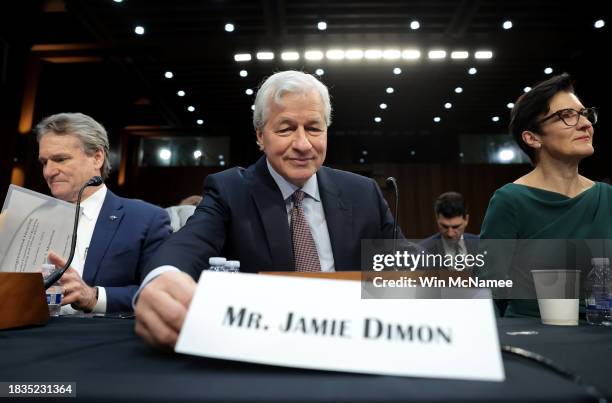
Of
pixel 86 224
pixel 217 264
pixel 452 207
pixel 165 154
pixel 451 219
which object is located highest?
pixel 165 154

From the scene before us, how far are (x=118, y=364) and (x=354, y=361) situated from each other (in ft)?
0.98

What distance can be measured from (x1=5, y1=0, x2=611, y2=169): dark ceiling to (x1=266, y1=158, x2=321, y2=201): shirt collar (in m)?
5.02

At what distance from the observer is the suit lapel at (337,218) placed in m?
1.39

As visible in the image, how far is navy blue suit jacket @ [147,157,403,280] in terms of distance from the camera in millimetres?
1305

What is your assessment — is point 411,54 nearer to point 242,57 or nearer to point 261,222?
point 242,57

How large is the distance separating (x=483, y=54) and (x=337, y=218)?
6.56m

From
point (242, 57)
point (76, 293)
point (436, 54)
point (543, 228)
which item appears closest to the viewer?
point (76, 293)

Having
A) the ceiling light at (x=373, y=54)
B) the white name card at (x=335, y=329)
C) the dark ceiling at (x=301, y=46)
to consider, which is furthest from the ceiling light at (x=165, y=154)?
the white name card at (x=335, y=329)

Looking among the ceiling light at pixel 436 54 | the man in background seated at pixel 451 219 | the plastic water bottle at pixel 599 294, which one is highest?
the ceiling light at pixel 436 54

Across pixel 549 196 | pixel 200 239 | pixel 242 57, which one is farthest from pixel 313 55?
pixel 200 239

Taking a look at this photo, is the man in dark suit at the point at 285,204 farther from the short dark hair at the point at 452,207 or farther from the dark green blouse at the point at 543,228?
the short dark hair at the point at 452,207

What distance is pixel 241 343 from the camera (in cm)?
49

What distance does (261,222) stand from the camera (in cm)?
135

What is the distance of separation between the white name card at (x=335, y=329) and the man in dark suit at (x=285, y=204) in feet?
2.26
